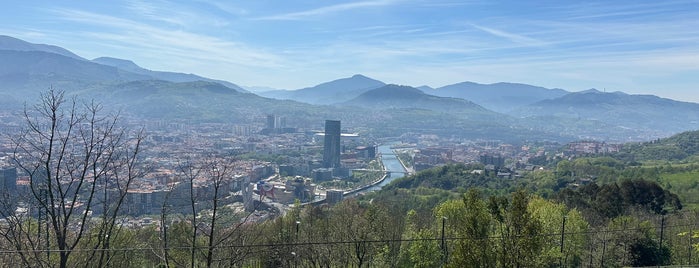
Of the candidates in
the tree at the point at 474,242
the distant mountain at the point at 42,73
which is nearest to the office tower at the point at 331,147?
the tree at the point at 474,242

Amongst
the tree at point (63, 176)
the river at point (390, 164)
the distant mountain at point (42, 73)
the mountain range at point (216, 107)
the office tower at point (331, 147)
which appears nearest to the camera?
the tree at point (63, 176)

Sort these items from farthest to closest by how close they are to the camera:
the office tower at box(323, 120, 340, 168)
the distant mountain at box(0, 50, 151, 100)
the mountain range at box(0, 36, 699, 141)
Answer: the mountain range at box(0, 36, 699, 141)
the distant mountain at box(0, 50, 151, 100)
the office tower at box(323, 120, 340, 168)

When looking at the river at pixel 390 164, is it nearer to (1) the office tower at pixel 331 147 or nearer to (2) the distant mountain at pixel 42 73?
(1) the office tower at pixel 331 147

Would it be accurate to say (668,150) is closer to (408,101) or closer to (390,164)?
(390,164)

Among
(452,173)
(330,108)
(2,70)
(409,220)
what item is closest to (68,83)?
(2,70)

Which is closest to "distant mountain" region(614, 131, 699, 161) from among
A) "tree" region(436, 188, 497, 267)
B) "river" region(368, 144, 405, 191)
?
"river" region(368, 144, 405, 191)

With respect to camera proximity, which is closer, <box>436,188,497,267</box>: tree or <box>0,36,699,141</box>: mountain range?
<box>436,188,497,267</box>: tree

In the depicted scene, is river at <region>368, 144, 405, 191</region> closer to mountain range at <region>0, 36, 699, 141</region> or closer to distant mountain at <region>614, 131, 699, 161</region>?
distant mountain at <region>614, 131, 699, 161</region>

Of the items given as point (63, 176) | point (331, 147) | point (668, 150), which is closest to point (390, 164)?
point (331, 147)

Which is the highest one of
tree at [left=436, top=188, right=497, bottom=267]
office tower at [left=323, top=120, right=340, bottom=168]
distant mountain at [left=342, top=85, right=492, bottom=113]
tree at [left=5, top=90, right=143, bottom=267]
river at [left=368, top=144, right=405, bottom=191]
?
distant mountain at [left=342, top=85, right=492, bottom=113]
